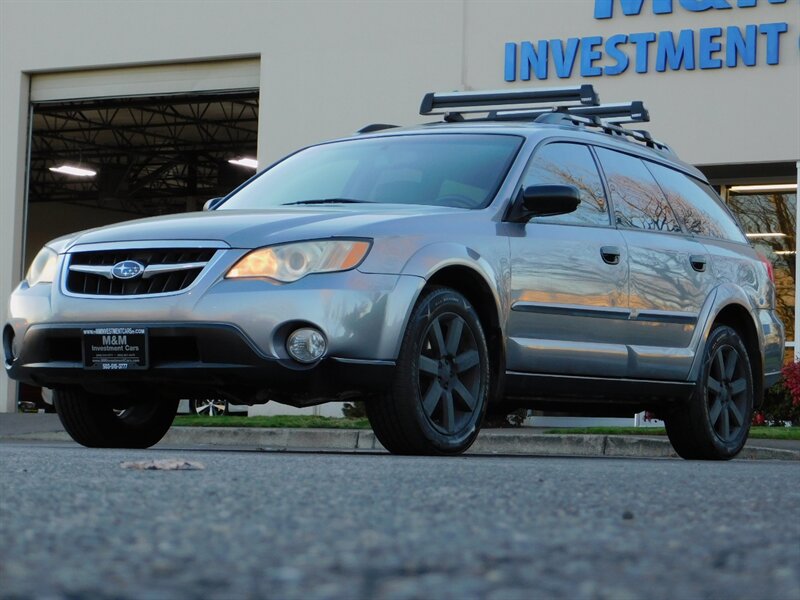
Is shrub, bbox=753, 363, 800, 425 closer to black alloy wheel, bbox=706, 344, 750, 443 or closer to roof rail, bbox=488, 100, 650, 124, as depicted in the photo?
roof rail, bbox=488, 100, 650, 124

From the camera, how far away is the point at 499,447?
40.5ft

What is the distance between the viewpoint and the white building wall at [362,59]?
56.9 ft

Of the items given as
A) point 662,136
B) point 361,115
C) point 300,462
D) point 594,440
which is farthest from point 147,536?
point 361,115

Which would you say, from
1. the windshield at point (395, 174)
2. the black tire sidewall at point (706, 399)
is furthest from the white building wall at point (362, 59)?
the windshield at point (395, 174)

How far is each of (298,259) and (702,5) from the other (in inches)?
471

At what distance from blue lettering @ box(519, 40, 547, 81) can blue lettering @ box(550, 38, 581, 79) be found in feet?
0.47

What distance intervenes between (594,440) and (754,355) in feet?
9.45

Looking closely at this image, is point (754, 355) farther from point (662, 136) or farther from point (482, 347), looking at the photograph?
point (662, 136)

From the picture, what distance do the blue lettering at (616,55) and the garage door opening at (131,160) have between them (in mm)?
13759

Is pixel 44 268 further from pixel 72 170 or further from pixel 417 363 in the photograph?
pixel 72 170

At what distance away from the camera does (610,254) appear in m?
7.82

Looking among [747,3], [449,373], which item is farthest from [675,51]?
[449,373]

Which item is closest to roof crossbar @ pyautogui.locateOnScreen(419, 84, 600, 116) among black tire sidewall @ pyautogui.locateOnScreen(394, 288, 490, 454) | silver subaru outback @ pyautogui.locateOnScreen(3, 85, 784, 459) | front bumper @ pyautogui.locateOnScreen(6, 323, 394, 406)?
silver subaru outback @ pyautogui.locateOnScreen(3, 85, 784, 459)

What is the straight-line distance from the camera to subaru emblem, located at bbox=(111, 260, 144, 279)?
675cm
